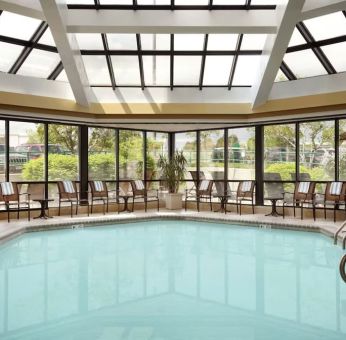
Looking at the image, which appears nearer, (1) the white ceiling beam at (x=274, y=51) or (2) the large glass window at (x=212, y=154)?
(1) the white ceiling beam at (x=274, y=51)

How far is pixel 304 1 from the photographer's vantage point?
6.11 meters

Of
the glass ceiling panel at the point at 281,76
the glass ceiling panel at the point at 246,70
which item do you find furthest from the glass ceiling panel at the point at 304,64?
the glass ceiling panel at the point at 246,70

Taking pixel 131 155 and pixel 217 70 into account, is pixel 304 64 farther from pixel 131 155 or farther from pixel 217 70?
pixel 131 155

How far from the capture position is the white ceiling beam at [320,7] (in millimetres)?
6187

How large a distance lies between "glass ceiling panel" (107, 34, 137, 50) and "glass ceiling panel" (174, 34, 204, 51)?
3.43 ft

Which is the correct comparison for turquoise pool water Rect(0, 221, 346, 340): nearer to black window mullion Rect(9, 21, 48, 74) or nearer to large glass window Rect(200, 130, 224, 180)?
black window mullion Rect(9, 21, 48, 74)

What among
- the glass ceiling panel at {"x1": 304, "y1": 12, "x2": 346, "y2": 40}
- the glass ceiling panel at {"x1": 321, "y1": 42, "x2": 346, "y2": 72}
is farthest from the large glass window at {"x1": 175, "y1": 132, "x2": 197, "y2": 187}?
the glass ceiling panel at {"x1": 304, "y1": 12, "x2": 346, "y2": 40}

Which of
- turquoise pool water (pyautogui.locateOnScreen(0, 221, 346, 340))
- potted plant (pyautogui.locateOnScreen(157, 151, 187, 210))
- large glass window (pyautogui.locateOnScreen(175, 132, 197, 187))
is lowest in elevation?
turquoise pool water (pyautogui.locateOnScreen(0, 221, 346, 340))

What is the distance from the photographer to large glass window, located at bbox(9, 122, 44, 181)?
10281 mm

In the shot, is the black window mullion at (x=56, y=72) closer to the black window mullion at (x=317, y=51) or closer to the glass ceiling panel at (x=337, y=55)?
the black window mullion at (x=317, y=51)

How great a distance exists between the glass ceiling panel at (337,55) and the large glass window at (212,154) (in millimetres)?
4407

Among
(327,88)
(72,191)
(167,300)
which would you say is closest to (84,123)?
(72,191)

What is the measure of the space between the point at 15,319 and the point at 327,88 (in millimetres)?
8477

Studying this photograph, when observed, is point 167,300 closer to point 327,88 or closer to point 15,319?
point 15,319
